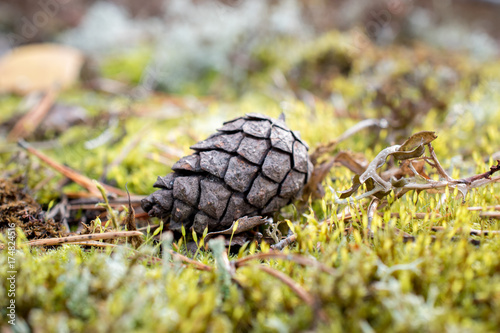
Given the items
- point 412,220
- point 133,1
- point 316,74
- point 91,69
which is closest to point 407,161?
point 412,220

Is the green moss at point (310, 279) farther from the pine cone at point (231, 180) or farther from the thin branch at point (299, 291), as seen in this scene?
the pine cone at point (231, 180)

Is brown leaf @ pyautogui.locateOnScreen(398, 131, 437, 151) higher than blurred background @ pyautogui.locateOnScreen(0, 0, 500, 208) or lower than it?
lower

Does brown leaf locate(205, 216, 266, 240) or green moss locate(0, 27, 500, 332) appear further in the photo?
brown leaf locate(205, 216, 266, 240)


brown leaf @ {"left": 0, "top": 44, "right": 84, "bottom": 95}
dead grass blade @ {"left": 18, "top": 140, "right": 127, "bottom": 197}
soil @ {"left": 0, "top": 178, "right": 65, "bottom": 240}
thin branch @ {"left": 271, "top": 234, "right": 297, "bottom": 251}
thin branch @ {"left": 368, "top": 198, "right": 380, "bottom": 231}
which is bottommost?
soil @ {"left": 0, "top": 178, "right": 65, "bottom": 240}

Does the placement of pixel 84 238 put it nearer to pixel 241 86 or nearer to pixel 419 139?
pixel 419 139

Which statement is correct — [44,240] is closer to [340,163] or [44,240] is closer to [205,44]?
[340,163]

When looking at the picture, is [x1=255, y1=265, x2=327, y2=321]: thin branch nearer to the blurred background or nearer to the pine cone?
the pine cone

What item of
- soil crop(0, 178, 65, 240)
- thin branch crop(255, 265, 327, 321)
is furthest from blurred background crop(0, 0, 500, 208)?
thin branch crop(255, 265, 327, 321)

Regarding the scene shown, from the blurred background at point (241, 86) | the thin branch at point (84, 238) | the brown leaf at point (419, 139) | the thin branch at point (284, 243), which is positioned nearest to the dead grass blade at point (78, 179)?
the blurred background at point (241, 86)
